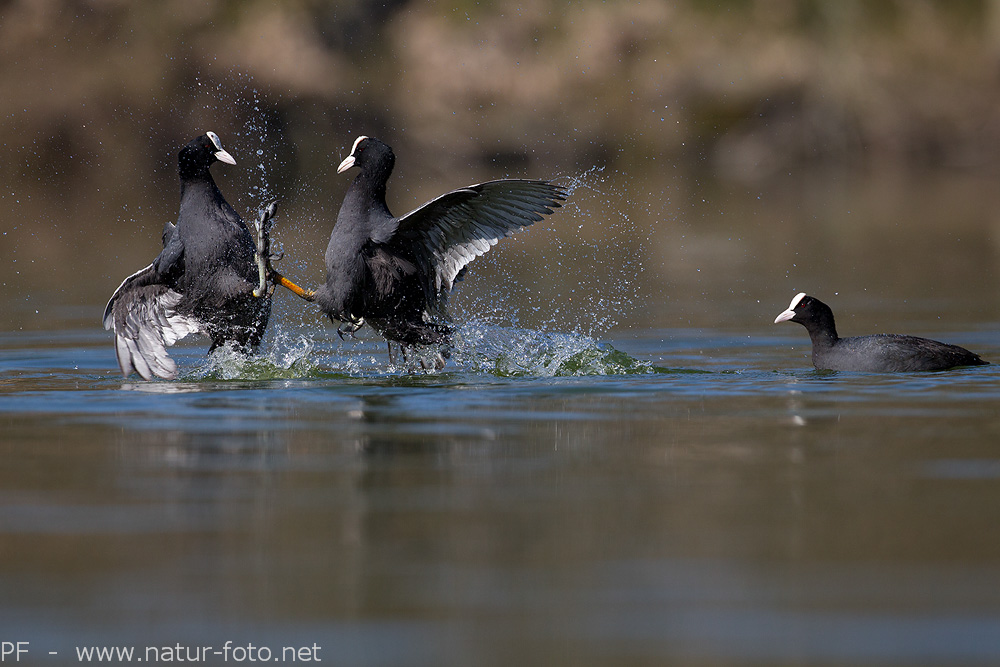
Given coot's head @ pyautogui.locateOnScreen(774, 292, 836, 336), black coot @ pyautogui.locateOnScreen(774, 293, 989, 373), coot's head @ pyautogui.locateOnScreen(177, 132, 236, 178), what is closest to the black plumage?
coot's head @ pyautogui.locateOnScreen(177, 132, 236, 178)

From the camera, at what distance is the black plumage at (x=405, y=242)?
8.14 m

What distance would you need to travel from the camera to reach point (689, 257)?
633 inches

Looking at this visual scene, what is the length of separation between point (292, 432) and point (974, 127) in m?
35.3

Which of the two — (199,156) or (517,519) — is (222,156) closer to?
(199,156)

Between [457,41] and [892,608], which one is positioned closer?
[892,608]

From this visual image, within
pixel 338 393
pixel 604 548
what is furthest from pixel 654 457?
pixel 338 393

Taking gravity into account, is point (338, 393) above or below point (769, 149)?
below

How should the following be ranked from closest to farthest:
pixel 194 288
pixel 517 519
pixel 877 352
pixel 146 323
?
pixel 517 519, pixel 877 352, pixel 194 288, pixel 146 323

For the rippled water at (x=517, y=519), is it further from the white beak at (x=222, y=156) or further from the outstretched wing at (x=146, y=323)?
the white beak at (x=222, y=156)

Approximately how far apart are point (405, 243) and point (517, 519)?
422 centimetres

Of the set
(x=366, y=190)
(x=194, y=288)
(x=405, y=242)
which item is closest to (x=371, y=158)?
(x=366, y=190)

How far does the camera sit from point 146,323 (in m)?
8.66

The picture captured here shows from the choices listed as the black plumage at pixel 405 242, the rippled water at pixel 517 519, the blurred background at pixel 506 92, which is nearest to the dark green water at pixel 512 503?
the rippled water at pixel 517 519

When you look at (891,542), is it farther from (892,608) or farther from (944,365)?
(944,365)
